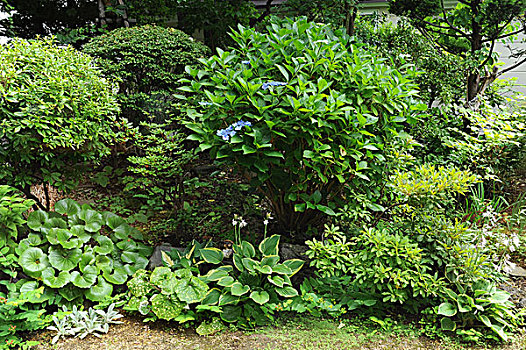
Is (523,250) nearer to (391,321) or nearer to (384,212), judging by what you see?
(384,212)

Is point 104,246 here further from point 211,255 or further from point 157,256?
point 211,255

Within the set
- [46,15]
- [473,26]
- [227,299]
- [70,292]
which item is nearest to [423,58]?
[473,26]

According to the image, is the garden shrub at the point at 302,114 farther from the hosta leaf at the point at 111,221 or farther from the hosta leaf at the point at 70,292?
the hosta leaf at the point at 70,292

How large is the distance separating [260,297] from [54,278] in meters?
1.37

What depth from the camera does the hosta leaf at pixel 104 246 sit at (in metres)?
3.03

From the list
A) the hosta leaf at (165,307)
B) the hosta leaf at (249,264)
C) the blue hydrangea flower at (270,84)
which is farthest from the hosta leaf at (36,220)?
the blue hydrangea flower at (270,84)

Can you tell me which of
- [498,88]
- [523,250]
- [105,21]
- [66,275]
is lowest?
[523,250]

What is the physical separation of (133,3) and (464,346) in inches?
228

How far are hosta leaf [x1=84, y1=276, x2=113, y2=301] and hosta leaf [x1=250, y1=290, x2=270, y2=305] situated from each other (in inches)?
40.4

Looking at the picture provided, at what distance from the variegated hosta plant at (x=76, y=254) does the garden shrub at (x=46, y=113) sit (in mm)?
403

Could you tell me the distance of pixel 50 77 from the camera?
306cm

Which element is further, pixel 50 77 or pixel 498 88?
pixel 498 88

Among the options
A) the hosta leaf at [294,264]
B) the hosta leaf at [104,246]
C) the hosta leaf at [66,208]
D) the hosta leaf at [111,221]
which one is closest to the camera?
the hosta leaf at [294,264]

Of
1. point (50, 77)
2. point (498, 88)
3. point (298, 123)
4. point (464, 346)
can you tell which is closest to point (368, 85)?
point (298, 123)
